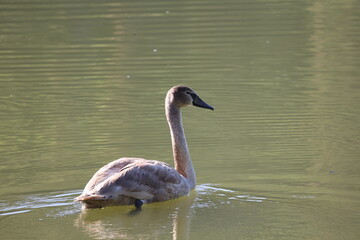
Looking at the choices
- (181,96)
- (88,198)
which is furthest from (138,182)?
(181,96)

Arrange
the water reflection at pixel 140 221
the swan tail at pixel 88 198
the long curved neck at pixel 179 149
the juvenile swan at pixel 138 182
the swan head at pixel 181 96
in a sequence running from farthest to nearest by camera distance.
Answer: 1. the swan head at pixel 181 96
2. the long curved neck at pixel 179 149
3. the juvenile swan at pixel 138 182
4. the swan tail at pixel 88 198
5. the water reflection at pixel 140 221

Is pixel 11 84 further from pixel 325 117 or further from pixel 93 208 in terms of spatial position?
pixel 93 208

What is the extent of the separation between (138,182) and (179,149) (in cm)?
119

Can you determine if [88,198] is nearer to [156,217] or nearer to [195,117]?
[156,217]

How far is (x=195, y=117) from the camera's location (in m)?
13.4

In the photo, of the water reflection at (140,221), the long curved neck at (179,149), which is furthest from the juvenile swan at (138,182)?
the water reflection at (140,221)

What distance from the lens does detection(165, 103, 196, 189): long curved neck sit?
9758mm

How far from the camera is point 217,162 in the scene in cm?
1065

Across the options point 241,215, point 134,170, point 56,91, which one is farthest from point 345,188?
point 56,91

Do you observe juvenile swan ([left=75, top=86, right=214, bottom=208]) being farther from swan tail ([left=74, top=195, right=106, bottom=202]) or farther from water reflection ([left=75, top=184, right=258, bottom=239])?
water reflection ([left=75, top=184, right=258, bottom=239])

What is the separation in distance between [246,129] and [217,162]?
1715 mm

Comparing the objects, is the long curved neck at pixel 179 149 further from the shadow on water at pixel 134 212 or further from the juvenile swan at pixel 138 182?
the shadow on water at pixel 134 212

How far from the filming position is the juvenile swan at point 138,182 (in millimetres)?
8750

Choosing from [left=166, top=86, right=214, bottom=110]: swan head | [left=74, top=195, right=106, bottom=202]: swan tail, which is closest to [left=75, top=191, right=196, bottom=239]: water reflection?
[left=74, top=195, right=106, bottom=202]: swan tail
